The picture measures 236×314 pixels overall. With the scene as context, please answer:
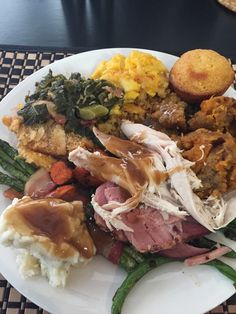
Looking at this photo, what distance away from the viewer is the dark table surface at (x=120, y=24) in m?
3.35

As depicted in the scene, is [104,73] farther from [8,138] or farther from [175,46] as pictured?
[175,46]

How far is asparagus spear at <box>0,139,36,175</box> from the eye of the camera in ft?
7.78

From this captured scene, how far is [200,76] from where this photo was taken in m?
2.54

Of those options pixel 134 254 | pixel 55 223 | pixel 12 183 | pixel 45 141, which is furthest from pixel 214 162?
pixel 12 183

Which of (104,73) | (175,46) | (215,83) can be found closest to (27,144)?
(104,73)

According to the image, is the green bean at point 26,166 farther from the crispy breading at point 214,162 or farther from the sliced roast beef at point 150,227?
the crispy breading at point 214,162

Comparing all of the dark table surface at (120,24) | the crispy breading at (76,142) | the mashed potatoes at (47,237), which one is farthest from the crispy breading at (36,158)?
the dark table surface at (120,24)

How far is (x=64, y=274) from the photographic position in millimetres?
1943

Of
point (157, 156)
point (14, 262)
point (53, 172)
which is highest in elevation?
point (157, 156)

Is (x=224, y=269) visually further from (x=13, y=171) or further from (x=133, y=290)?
(x=13, y=171)

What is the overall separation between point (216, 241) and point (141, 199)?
0.47 metres

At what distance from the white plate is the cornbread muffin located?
105 cm

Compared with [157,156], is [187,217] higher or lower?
lower

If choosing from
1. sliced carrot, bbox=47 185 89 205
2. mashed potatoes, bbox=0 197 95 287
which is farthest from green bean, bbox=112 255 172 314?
sliced carrot, bbox=47 185 89 205
